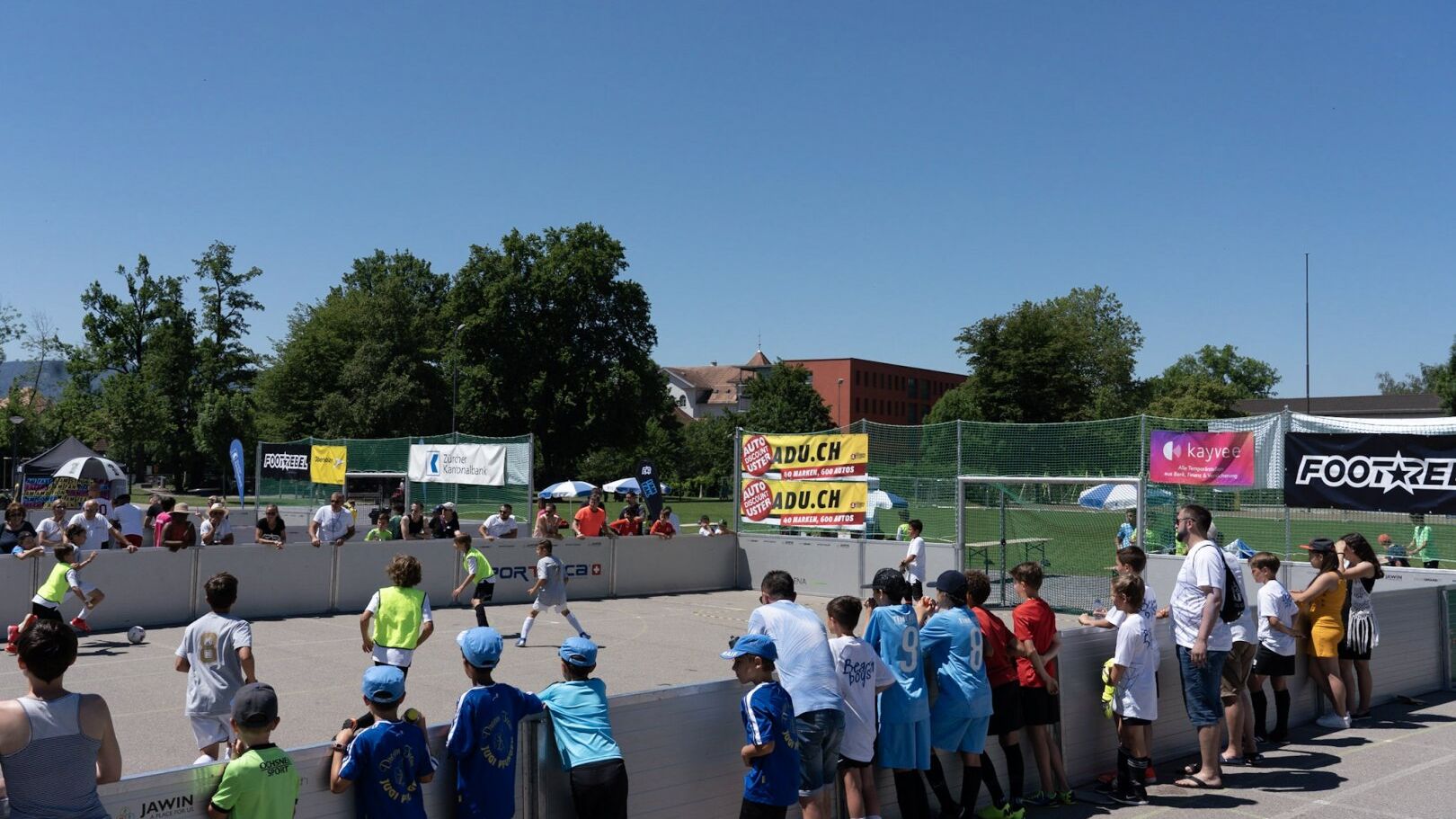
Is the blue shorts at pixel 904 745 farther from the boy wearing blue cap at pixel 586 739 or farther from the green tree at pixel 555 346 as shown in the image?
the green tree at pixel 555 346

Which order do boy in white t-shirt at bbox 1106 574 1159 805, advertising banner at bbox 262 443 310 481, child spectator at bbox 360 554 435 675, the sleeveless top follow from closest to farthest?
the sleeveless top
boy in white t-shirt at bbox 1106 574 1159 805
child spectator at bbox 360 554 435 675
advertising banner at bbox 262 443 310 481

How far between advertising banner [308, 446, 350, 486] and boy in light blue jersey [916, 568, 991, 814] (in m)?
28.4

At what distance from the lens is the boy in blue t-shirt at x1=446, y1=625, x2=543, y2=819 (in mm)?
5090

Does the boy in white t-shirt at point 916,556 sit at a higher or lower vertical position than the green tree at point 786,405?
lower

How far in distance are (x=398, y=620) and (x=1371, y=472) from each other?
1462cm

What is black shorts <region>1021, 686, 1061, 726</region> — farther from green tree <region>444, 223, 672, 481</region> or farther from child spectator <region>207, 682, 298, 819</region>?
green tree <region>444, 223, 672, 481</region>

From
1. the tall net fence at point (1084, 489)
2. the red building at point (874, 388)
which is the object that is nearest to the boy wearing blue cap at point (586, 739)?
the tall net fence at point (1084, 489)

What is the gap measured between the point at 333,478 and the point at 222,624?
90.8 ft

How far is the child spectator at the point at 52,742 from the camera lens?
3.99 m

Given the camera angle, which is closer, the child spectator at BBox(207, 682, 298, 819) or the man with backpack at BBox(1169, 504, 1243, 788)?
the child spectator at BBox(207, 682, 298, 819)

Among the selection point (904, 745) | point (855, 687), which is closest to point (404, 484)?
point (904, 745)

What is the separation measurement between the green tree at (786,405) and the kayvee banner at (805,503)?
64.3 meters

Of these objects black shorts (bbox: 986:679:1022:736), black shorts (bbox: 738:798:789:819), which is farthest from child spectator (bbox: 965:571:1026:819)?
black shorts (bbox: 738:798:789:819)

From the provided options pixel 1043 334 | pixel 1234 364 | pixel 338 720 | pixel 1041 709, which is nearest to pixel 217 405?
pixel 1043 334
